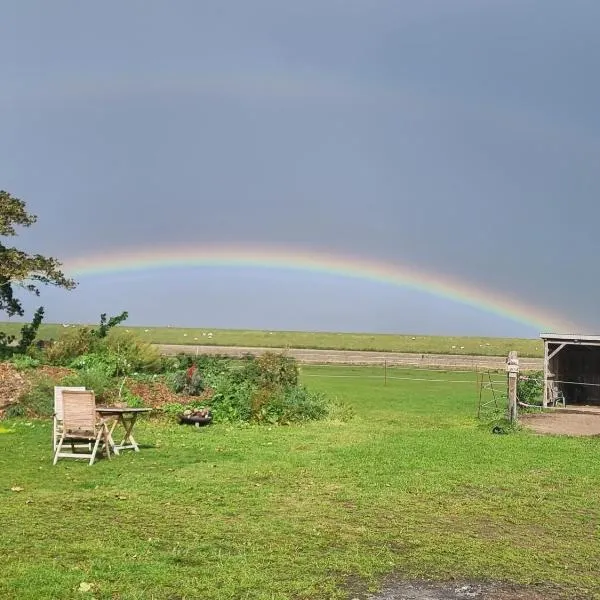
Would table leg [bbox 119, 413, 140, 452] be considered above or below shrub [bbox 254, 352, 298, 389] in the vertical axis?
below

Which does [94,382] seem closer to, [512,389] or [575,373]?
[512,389]

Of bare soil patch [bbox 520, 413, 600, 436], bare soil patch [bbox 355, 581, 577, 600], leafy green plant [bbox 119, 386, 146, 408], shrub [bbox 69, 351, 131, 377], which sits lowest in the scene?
bare soil patch [bbox 520, 413, 600, 436]

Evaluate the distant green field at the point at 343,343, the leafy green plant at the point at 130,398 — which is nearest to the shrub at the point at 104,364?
the leafy green plant at the point at 130,398

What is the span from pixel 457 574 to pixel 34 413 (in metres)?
13.8

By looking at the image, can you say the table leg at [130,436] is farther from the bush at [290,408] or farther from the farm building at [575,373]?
the farm building at [575,373]

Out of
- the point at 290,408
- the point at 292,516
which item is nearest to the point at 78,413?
the point at 292,516

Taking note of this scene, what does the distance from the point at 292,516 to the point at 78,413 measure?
504 centimetres

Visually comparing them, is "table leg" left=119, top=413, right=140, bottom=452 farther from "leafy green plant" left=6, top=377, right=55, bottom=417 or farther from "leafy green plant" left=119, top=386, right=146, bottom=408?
"leafy green plant" left=6, top=377, right=55, bottom=417

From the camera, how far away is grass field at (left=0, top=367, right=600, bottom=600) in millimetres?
6152

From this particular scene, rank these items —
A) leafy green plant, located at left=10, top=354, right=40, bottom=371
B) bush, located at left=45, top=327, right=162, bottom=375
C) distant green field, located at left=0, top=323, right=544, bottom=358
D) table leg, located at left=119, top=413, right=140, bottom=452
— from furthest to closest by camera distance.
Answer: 1. distant green field, located at left=0, top=323, right=544, bottom=358
2. bush, located at left=45, top=327, right=162, bottom=375
3. leafy green plant, located at left=10, top=354, right=40, bottom=371
4. table leg, located at left=119, top=413, right=140, bottom=452

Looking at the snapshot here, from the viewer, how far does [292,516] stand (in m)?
8.40

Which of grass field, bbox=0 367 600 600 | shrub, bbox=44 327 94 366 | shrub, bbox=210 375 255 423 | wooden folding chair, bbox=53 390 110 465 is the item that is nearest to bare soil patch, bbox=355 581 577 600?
grass field, bbox=0 367 600 600

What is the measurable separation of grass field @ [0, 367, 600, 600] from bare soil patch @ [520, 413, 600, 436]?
2.27 meters

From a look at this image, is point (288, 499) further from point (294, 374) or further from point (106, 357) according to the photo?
point (106, 357)
